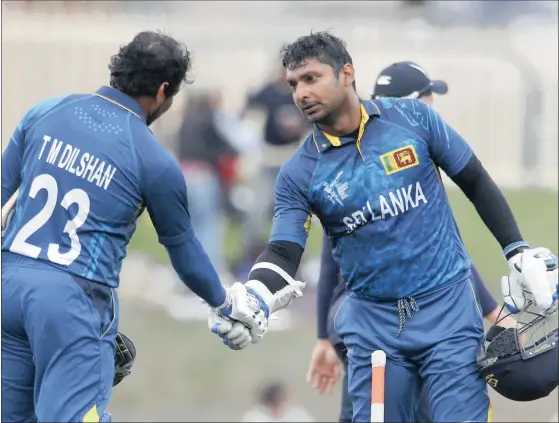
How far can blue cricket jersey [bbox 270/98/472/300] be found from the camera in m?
5.78

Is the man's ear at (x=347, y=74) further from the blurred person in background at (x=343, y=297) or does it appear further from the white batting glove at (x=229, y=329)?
the white batting glove at (x=229, y=329)

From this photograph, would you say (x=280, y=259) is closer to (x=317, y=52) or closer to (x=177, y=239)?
(x=177, y=239)

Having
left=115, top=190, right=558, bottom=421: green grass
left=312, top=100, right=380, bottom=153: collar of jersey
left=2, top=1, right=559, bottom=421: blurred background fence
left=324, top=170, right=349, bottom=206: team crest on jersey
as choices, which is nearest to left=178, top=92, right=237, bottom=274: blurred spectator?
left=115, top=190, right=558, bottom=421: green grass

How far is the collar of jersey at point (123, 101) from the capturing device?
17.5ft

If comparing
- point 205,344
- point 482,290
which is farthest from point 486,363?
point 205,344

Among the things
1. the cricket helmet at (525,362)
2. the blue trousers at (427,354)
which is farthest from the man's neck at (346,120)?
the cricket helmet at (525,362)

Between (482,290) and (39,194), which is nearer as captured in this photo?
(39,194)

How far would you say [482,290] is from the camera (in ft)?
22.6

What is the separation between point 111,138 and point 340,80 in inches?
47.7

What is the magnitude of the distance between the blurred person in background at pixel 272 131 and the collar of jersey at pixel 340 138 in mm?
8675

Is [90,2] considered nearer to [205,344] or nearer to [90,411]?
[205,344]

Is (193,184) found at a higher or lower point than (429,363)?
lower

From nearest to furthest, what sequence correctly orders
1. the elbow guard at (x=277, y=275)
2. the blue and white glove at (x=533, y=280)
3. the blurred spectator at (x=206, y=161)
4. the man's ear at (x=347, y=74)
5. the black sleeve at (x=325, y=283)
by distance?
the blue and white glove at (x=533, y=280)
the elbow guard at (x=277, y=275)
the man's ear at (x=347, y=74)
the black sleeve at (x=325, y=283)
the blurred spectator at (x=206, y=161)

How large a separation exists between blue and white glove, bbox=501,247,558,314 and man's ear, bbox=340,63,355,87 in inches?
42.7
